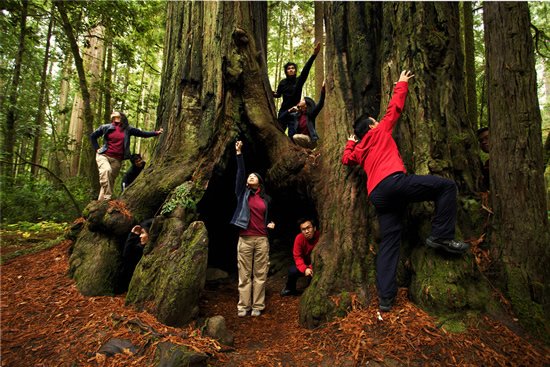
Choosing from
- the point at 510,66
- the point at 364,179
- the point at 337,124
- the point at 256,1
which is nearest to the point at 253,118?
the point at 337,124

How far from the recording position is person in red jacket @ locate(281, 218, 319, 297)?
5219 millimetres

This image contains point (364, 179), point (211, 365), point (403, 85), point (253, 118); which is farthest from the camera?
point (253, 118)

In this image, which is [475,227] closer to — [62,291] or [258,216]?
[258,216]

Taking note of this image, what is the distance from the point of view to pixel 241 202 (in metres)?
5.36

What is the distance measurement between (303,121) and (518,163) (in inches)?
180

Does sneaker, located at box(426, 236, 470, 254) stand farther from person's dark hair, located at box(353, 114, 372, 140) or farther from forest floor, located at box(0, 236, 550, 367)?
person's dark hair, located at box(353, 114, 372, 140)

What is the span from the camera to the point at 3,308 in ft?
13.4

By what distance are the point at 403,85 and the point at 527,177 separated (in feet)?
5.79

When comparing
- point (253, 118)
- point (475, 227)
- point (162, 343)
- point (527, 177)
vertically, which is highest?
point (253, 118)

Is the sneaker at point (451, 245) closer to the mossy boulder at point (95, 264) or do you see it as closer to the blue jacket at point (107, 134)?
the mossy boulder at point (95, 264)

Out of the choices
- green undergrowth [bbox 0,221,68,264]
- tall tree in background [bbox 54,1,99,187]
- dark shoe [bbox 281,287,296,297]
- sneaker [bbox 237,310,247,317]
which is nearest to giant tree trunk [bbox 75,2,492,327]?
sneaker [bbox 237,310,247,317]

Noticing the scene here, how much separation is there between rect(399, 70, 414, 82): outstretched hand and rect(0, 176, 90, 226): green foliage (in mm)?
11267

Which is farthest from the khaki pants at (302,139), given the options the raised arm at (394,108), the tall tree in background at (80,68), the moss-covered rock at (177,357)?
the tall tree in background at (80,68)

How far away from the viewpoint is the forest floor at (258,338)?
302 centimetres
